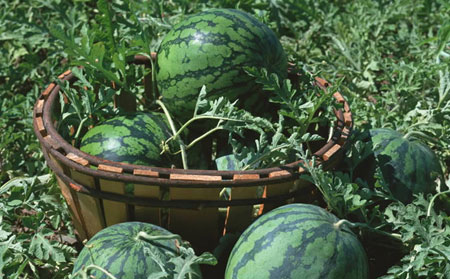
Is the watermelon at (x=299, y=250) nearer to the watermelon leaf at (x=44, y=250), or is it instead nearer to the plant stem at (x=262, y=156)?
the plant stem at (x=262, y=156)

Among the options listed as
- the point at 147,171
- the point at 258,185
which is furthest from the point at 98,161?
the point at 258,185

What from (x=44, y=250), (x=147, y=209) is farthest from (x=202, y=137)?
(x=44, y=250)

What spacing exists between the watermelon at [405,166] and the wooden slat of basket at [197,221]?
0.87m

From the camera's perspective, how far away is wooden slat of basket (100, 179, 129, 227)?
2.61m

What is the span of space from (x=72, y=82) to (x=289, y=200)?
1.40 metres

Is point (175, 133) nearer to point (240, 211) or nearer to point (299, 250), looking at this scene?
point (240, 211)

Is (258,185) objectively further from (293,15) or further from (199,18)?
(293,15)

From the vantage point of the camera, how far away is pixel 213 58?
290cm

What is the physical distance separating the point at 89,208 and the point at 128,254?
0.54m

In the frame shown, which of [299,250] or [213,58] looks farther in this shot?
[213,58]

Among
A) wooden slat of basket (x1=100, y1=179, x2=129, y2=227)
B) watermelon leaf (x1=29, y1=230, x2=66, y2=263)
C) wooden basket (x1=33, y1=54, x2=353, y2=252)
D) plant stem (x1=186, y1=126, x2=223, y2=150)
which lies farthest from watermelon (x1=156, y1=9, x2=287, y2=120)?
watermelon leaf (x1=29, y1=230, x2=66, y2=263)

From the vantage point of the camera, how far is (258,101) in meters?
3.05

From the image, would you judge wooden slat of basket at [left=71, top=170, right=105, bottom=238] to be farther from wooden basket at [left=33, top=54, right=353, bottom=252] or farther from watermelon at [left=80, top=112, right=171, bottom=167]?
watermelon at [left=80, top=112, right=171, bottom=167]

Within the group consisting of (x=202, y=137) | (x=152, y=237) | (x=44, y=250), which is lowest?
(x=44, y=250)
